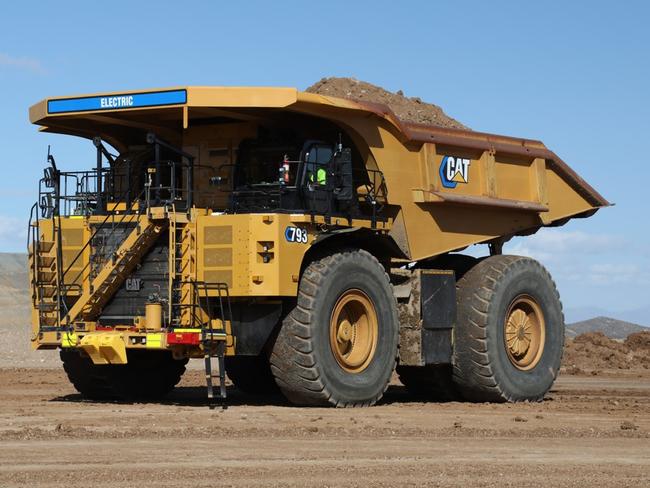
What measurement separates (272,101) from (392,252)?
118 inches

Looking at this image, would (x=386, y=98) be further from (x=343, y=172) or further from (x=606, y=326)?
(x=606, y=326)

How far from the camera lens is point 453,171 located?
18.0 meters

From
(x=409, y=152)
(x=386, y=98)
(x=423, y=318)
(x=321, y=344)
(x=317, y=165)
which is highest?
(x=386, y=98)

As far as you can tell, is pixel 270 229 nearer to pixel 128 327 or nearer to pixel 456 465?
pixel 128 327

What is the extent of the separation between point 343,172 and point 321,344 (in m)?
2.15

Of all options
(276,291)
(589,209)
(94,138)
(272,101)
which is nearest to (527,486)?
(276,291)

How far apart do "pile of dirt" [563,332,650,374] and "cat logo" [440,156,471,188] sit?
28.5 feet

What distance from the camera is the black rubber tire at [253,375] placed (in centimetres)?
1878

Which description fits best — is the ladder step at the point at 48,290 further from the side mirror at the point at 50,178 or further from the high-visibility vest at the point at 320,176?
the high-visibility vest at the point at 320,176

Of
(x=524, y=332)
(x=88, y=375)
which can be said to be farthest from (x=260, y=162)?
(x=524, y=332)

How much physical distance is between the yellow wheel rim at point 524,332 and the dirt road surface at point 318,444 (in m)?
1.26

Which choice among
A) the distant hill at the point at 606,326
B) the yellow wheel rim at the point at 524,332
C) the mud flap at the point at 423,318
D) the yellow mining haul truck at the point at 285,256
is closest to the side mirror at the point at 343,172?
the yellow mining haul truck at the point at 285,256

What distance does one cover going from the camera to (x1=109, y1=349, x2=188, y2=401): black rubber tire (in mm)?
17141

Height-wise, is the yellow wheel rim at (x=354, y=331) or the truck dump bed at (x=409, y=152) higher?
the truck dump bed at (x=409, y=152)
